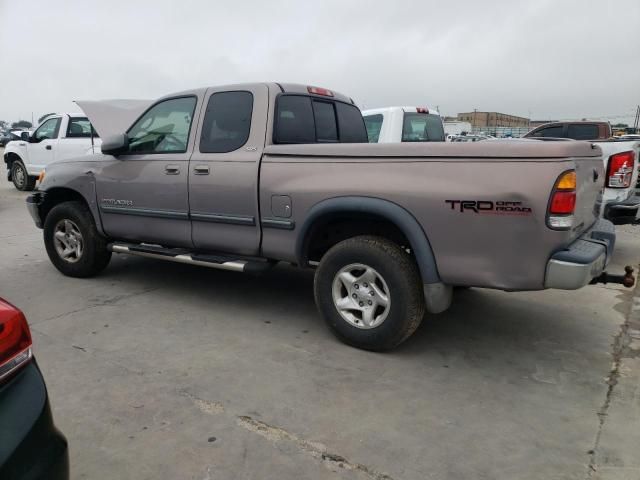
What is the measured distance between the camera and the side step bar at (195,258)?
13.1ft

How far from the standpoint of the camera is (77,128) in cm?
1199

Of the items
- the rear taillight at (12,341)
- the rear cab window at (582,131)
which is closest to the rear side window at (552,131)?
the rear cab window at (582,131)

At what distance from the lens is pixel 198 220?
14.0ft

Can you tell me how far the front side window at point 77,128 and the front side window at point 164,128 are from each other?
8208mm

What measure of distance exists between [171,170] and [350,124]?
5.88 feet

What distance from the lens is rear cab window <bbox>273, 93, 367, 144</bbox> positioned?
4102 mm

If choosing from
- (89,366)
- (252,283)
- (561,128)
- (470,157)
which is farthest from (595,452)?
(561,128)

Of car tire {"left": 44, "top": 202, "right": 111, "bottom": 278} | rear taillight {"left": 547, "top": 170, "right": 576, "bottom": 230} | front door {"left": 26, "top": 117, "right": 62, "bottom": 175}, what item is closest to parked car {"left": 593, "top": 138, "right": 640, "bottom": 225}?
rear taillight {"left": 547, "top": 170, "right": 576, "bottom": 230}

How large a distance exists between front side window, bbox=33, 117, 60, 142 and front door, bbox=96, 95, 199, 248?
8670 mm

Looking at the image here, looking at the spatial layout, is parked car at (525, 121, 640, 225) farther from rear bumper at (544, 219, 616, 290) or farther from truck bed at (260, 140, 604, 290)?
rear bumper at (544, 219, 616, 290)

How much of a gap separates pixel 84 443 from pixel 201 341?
4.21ft

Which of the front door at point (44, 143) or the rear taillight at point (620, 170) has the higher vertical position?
the front door at point (44, 143)

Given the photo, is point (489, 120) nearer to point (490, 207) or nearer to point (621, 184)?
point (621, 184)

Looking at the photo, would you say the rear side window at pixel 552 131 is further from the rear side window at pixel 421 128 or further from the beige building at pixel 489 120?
the beige building at pixel 489 120
